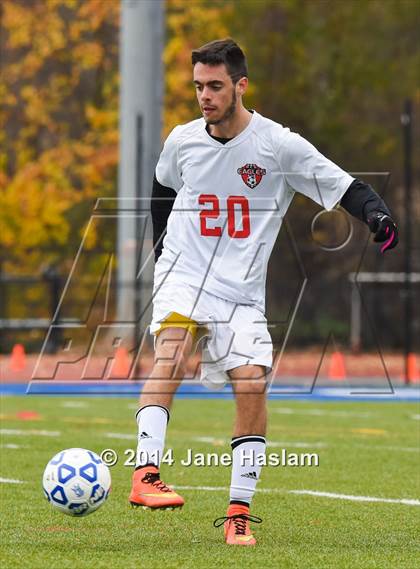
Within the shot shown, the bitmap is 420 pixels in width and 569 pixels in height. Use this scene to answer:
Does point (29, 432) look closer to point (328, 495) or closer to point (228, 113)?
point (328, 495)

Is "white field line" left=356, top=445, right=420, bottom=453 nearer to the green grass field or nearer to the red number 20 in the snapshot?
the green grass field

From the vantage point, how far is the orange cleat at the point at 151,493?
19.5 feet

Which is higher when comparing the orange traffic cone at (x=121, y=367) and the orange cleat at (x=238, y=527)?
the orange traffic cone at (x=121, y=367)

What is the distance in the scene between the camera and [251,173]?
6410mm

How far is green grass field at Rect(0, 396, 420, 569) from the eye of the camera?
18.9 feet

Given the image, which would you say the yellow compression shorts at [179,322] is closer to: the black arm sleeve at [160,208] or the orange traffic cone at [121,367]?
the black arm sleeve at [160,208]

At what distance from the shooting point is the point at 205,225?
6426 millimetres

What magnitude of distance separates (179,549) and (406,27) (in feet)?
77.6

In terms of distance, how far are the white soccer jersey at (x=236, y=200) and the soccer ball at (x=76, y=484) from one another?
998 mm

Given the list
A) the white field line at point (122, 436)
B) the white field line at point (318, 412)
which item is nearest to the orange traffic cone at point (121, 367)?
the white field line at point (318, 412)

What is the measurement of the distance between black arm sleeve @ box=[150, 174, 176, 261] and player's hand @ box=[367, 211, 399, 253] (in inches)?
45.4

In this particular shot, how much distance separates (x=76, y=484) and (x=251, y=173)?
169 cm

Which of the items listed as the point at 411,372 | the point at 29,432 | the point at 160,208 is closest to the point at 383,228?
the point at 160,208

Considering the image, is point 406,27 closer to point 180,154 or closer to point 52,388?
point 52,388
